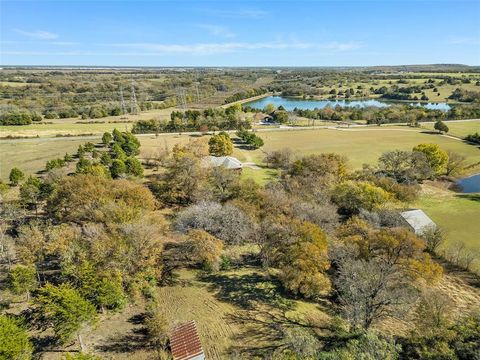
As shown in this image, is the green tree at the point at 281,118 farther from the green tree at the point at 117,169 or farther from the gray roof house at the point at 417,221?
the gray roof house at the point at 417,221

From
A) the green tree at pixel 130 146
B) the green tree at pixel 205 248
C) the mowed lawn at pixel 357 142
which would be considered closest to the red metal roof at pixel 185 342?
the green tree at pixel 205 248

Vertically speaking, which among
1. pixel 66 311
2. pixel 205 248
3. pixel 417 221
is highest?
pixel 66 311

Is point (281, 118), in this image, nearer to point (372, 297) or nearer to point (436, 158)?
point (436, 158)

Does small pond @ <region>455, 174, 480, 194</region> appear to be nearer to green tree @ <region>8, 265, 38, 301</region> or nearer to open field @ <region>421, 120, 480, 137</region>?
open field @ <region>421, 120, 480, 137</region>

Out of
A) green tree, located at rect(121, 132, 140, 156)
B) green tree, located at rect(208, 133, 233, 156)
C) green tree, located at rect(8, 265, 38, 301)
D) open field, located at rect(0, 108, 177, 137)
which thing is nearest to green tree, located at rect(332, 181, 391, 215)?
green tree, located at rect(208, 133, 233, 156)

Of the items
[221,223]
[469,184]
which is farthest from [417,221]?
[469,184]

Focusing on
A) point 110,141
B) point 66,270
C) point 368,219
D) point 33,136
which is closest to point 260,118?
point 110,141
